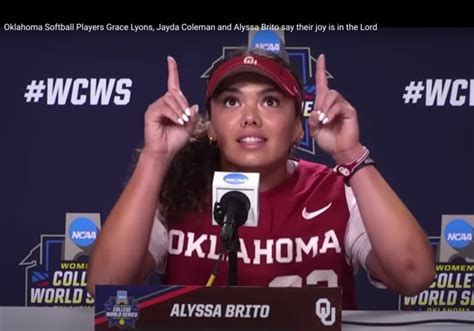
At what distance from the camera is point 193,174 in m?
2.11

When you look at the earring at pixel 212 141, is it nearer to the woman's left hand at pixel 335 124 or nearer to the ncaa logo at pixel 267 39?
the woman's left hand at pixel 335 124

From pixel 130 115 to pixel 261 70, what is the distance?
0.93 m

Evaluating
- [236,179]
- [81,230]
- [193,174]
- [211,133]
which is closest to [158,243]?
[193,174]

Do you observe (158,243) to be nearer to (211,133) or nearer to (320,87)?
(211,133)

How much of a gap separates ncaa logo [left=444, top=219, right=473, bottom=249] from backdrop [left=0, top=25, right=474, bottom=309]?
1.6 inches

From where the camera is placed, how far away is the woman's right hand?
6.41 feet

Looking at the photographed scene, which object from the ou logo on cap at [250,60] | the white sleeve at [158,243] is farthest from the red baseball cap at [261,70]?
the white sleeve at [158,243]

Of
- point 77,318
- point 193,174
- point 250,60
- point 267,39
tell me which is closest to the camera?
point 77,318

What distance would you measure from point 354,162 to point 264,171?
0.87 ft

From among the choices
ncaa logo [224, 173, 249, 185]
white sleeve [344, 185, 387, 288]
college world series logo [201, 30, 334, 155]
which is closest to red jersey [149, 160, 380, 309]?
white sleeve [344, 185, 387, 288]

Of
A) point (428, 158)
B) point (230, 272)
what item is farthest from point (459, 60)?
point (230, 272)

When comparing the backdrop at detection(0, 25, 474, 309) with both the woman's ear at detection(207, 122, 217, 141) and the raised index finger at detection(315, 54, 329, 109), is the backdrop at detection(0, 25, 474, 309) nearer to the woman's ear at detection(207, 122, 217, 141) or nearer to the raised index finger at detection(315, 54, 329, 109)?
the woman's ear at detection(207, 122, 217, 141)

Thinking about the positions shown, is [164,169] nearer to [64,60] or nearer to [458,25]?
[64,60]

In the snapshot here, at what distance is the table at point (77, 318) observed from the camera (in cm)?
154
